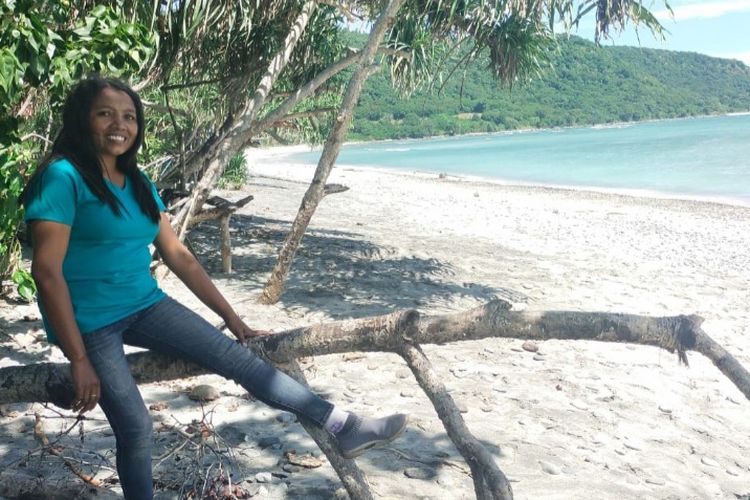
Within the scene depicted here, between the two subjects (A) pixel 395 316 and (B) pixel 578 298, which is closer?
(A) pixel 395 316

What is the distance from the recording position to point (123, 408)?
208 centimetres

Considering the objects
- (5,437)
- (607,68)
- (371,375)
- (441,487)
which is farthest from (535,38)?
(607,68)

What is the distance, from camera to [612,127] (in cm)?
10369

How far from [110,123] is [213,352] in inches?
31.7

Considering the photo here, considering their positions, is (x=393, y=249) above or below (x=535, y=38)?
below

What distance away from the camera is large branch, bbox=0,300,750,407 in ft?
7.57

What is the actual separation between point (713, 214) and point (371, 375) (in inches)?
644

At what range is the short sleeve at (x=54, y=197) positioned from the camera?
6.29 ft

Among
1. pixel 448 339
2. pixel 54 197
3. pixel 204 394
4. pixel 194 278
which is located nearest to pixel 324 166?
pixel 204 394

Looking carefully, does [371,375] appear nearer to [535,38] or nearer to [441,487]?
[441,487]

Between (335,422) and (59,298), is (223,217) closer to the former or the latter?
(335,422)

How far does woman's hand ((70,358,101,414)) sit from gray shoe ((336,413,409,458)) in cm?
81

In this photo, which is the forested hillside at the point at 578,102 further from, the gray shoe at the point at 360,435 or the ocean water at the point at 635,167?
the gray shoe at the point at 360,435

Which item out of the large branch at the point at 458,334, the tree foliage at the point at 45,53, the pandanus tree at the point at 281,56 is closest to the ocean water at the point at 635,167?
the pandanus tree at the point at 281,56
